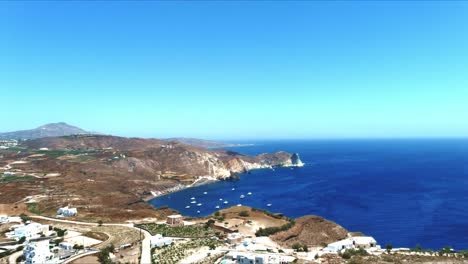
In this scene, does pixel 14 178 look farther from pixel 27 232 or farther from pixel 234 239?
pixel 234 239

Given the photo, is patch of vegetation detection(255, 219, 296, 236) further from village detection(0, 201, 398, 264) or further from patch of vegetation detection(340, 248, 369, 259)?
patch of vegetation detection(340, 248, 369, 259)

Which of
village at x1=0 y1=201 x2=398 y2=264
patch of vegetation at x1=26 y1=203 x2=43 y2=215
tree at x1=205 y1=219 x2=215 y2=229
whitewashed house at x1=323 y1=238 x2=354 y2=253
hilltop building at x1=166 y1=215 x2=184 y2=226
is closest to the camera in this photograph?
village at x1=0 y1=201 x2=398 y2=264

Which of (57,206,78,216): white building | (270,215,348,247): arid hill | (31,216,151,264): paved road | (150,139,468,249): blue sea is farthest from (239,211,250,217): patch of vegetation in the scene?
(57,206,78,216): white building

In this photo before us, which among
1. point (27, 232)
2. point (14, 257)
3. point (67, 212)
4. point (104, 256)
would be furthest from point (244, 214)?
point (14, 257)

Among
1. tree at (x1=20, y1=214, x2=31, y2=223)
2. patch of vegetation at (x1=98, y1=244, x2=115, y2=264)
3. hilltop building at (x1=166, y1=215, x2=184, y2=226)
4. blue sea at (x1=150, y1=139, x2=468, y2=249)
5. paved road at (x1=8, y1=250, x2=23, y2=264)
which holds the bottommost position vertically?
blue sea at (x1=150, y1=139, x2=468, y2=249)

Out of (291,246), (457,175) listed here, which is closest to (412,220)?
(291,246)

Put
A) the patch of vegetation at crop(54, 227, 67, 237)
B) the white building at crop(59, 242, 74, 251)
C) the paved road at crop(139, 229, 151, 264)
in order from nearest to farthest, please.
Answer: the paved road at crop(139, 229, 151, 264) < the white building at crop(59, 242, 74, 251) < the patch of vegetation at crop(54, 227, 67, 237)

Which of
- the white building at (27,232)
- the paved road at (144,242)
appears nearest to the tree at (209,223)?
the paved road at (144,242)

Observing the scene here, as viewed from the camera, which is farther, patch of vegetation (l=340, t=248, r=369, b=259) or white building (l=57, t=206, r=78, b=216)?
white building (l=57, t=206, r=78, b=216)
